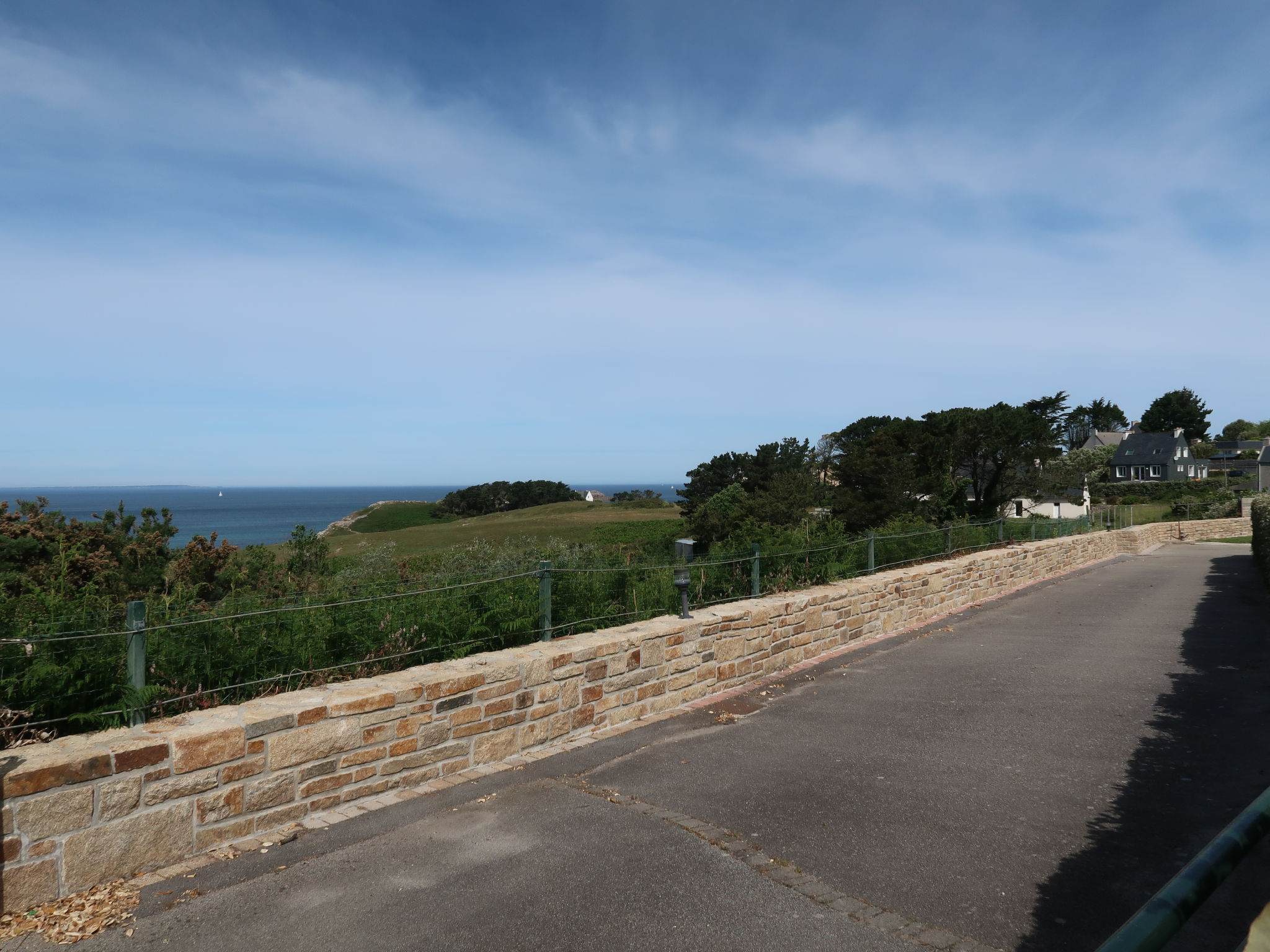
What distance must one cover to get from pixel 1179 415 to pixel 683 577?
132m

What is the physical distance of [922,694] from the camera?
8680mm

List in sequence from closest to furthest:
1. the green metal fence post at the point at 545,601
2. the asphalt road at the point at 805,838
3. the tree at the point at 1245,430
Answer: the asphalt road at the point at 805,838, the green metal fence post at the point at 545,601, the tree at the point at 1245,430

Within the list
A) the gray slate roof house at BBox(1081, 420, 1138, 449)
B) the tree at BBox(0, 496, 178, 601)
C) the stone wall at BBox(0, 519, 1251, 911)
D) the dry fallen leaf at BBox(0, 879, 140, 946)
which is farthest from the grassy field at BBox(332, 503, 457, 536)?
the gray slate roof house at BBox(1081, 420, 1138, 449)

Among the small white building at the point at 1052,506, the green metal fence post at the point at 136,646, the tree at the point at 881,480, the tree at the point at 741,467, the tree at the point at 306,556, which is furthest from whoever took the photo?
the tree at the point at 741,467

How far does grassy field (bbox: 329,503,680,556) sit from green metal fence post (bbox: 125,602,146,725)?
3455 cm

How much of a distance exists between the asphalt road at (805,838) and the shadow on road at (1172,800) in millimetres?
21

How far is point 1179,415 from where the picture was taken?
383ft

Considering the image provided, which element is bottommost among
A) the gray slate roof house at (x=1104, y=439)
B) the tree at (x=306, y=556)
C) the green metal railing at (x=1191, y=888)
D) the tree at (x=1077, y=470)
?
the tree at (x=306, y=556)

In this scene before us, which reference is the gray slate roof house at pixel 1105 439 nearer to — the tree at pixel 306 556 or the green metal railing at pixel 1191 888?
the tree at pixel 306 556

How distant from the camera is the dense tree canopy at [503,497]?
3949 inches

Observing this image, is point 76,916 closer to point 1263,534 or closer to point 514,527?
point 1263,534

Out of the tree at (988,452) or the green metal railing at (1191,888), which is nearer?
the green metal railing at (1191,888)

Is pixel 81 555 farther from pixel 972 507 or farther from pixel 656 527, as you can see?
pixel 656 527

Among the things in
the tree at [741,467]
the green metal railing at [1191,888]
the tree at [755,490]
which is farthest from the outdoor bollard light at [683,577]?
the tree at [741,467]
